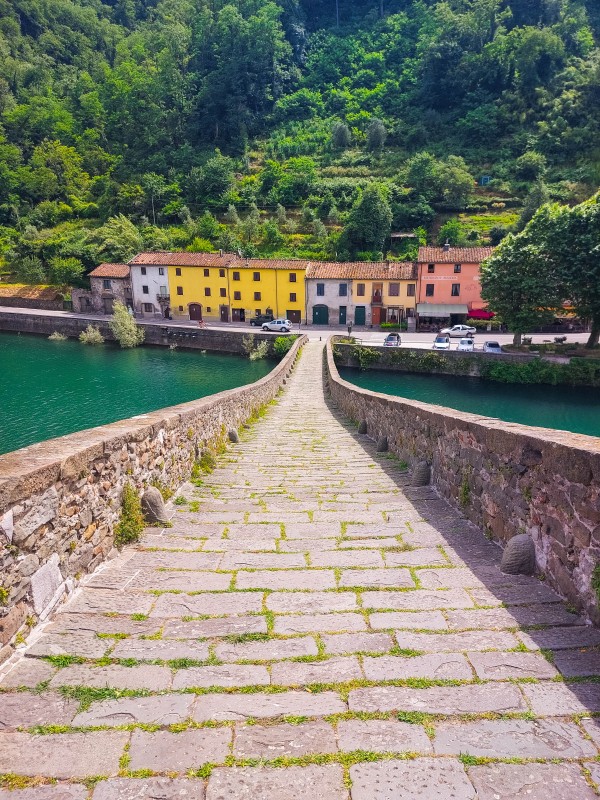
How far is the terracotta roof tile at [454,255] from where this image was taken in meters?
44.6

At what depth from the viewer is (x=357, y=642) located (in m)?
2.97

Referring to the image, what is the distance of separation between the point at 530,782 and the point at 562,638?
111cm

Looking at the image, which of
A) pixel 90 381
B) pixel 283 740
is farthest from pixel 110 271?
Answer: pixel 283 740

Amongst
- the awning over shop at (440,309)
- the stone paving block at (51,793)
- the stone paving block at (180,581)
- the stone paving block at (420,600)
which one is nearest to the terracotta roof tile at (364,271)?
the awning over shop at (440,309)

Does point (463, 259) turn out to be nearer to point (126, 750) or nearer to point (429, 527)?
point (429, 527)

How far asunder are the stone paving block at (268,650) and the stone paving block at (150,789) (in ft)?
2.61

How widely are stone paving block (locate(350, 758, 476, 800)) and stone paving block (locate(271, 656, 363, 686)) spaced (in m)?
0.56

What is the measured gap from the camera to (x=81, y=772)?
6.75ft

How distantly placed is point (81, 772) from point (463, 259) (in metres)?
47.6

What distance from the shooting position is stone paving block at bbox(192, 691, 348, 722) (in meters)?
2.39

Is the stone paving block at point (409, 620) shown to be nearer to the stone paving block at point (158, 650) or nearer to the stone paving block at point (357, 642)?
the stone paving block at point (357, 642)

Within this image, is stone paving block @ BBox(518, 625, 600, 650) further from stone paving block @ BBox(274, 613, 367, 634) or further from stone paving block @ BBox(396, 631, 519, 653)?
stone paving block @ BBox(274, 613, 367, 634)

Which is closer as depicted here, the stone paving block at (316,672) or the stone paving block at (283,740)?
the stone paving block at (283,740)

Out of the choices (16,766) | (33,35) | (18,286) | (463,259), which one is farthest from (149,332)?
(33,35)
